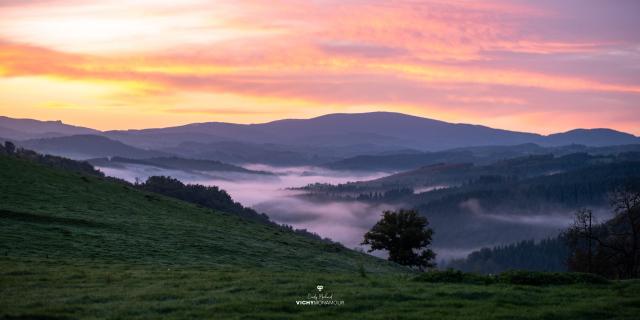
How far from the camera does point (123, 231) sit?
1642 inches

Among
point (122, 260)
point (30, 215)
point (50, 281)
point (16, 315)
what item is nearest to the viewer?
point (16, 315)

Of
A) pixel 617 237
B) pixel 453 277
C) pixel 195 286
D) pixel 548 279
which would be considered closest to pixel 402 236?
pixel 617 237

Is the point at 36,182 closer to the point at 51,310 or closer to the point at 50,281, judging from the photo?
the point at 50,281

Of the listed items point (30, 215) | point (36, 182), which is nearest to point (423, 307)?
point (30, 215)

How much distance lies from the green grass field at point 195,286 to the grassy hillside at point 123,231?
0.16 metres

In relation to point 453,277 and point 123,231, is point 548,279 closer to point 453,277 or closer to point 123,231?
point 453,277

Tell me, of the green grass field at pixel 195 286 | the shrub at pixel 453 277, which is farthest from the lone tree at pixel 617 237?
the shrub at pixel 453 277

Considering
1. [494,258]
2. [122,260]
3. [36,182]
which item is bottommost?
[494,258]

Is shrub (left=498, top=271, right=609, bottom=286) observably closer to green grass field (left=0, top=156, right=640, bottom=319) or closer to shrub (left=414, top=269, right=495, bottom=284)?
shrub (left=414, top=269, right=495, bottom=284)

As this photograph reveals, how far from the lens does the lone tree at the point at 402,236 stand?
65.2 m

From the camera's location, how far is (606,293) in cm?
2136

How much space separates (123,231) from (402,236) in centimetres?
3209

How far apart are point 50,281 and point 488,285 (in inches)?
623

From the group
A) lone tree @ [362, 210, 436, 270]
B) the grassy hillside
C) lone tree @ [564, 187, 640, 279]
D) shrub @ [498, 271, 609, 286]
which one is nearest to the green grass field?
the grassy hillside
